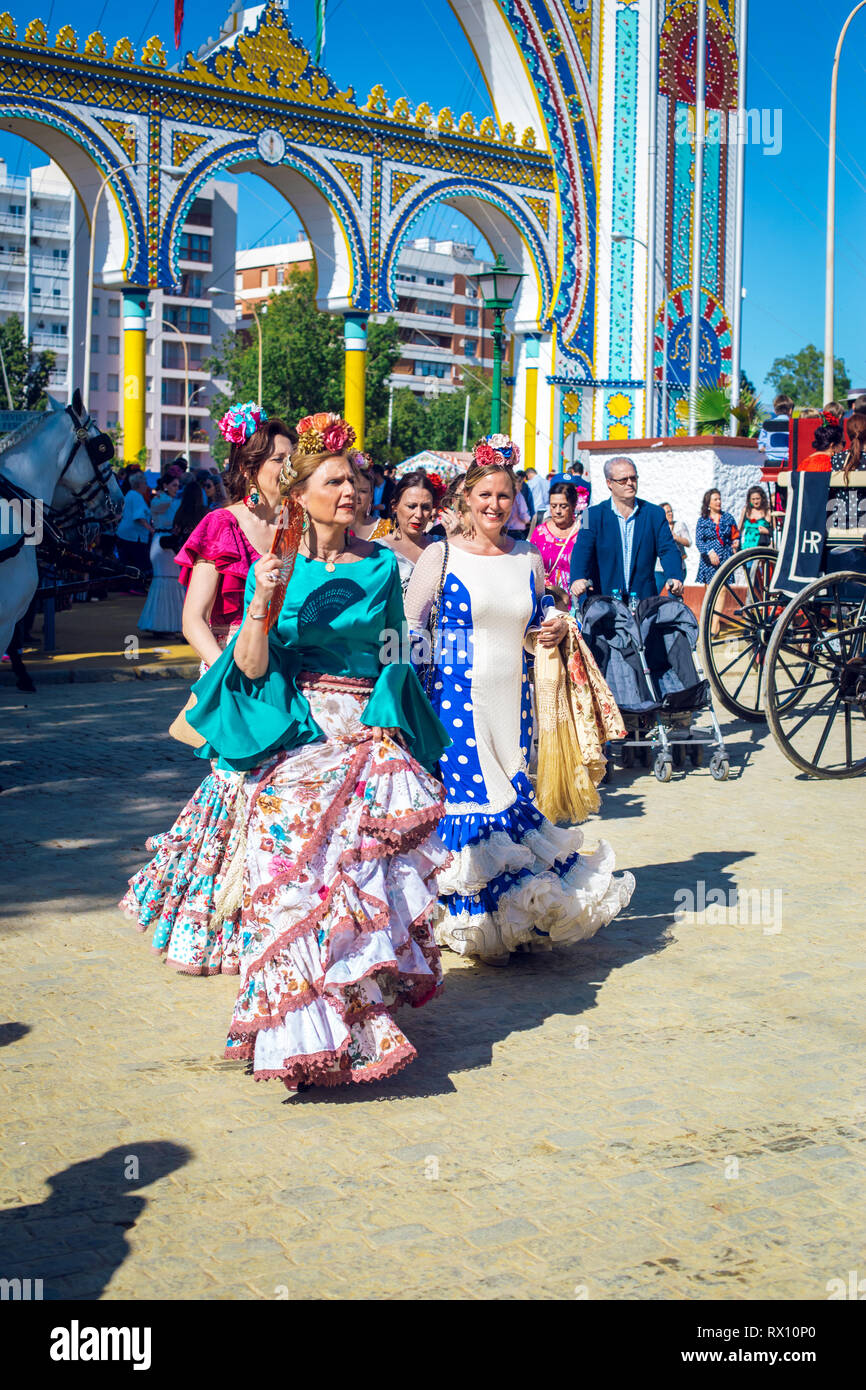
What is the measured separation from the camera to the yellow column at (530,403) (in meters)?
26.2

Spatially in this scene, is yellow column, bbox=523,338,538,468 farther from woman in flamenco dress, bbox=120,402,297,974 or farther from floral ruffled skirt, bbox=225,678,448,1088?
floral ruffled skirt, bbox=225,678,448,1088

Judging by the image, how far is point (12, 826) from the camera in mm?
7555

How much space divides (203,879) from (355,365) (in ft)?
63.2

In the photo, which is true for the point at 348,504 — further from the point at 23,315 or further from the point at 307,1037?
the point at 23,315

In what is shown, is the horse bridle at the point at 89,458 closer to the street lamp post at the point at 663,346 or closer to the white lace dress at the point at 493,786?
the white lace dress at the point at 493,786

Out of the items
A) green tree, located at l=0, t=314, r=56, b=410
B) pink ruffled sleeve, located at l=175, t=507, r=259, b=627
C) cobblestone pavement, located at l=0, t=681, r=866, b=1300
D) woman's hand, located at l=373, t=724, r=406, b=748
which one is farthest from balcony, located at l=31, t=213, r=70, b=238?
woman's hand, located at l=373, t=724, r=406, b=748

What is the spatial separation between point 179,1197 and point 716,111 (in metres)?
27.5

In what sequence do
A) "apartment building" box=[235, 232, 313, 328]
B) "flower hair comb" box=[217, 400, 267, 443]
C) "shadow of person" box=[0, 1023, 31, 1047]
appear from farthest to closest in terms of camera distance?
"apartment building" box=[235, 232, 313, 328] < "flower hair comb" box=[217, 400, 267, 443] < "shadow of person" box=[0, 1023, 31, 1047]

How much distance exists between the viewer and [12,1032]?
470 centimetres

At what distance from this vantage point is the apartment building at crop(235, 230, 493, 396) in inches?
4262

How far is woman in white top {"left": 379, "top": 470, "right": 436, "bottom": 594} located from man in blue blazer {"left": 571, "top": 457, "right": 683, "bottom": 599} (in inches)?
69.2

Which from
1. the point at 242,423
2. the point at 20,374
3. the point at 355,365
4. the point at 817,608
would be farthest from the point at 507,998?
the point at 20,374

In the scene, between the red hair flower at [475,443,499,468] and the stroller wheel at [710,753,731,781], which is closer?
the red hair flower at [475,443,499,468]

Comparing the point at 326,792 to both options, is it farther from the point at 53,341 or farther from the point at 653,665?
the point at 53,341
